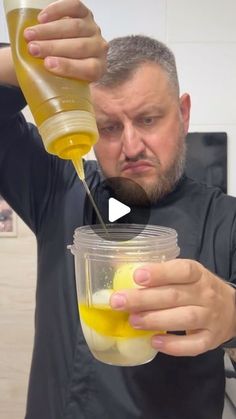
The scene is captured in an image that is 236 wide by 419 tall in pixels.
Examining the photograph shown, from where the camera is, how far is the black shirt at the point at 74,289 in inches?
23.3

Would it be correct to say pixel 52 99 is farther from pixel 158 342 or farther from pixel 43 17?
pixel 158 342

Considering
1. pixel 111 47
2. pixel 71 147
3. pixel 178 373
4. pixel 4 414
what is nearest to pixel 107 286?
pixel 71 147

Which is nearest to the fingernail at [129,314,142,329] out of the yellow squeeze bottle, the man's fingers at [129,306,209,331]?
the man's fingers at [129,306,209,331]

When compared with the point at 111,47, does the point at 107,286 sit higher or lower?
lower

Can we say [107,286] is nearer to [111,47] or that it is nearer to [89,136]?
[89,136]

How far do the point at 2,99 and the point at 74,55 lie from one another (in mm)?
176

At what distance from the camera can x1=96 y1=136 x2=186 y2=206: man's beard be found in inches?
26.0

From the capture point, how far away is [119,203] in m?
0.64

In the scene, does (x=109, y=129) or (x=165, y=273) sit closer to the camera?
(x=165, y=273)

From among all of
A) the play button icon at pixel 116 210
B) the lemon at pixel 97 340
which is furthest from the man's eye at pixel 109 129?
the lemon at pixel 97 340

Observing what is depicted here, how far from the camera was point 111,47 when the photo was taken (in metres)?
0.70

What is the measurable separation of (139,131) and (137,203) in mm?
120

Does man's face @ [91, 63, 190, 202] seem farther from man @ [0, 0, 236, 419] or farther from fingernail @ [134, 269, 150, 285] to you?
fingernail @ [134, 269, 150, 285]

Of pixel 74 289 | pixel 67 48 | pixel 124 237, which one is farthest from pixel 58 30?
pixel 74 289
